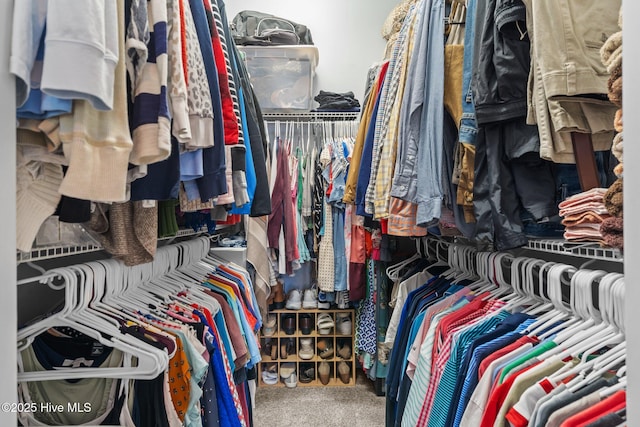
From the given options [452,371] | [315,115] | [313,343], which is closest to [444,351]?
[452,371]

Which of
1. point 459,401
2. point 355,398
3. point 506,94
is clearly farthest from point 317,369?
point 506,94

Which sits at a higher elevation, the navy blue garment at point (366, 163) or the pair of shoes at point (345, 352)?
the navy blue garment at point (366, 163)

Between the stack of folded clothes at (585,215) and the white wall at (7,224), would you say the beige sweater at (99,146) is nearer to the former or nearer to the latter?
the white wall at (7,224)

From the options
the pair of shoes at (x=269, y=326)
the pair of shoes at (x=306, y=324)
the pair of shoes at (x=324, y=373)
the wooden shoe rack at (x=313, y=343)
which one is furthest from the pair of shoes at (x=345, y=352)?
the pair of shoes at (x=269, y=326)

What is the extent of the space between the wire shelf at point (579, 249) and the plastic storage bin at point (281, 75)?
7.04 feet

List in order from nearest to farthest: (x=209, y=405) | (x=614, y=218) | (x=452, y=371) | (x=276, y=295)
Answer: (x=614, y=218) < (x=452, y=371) < (x=209, y=405) < (x=276, y=295)

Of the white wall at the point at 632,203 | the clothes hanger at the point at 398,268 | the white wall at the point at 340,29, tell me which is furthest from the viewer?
the white wall at the point at 340,29

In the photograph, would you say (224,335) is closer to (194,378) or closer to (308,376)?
(194,378)

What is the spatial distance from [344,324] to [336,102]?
5.02 feet

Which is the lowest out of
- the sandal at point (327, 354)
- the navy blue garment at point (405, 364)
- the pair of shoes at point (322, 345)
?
the sandal at point (327, 354)

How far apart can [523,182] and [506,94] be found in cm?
22

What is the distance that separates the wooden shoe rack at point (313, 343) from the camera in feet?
9.78

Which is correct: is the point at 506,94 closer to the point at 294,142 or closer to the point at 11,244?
the point at 11,244

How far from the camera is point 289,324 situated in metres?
2.99
